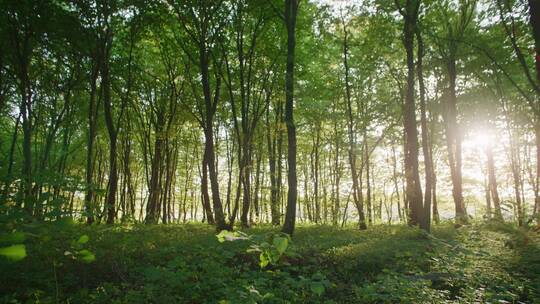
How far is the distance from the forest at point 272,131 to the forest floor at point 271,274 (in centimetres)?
5

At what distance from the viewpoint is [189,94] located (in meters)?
20.4

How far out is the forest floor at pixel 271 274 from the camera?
17.1 feet

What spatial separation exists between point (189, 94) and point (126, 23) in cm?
631

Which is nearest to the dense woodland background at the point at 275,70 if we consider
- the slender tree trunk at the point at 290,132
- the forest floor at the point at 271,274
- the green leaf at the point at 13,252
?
the slender tree trunk at the point at 290,132

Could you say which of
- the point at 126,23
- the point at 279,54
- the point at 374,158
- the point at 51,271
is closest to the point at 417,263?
the point at 51,271

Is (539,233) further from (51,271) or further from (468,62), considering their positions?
(51,271)

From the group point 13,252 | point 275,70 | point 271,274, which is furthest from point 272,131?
point 13,252

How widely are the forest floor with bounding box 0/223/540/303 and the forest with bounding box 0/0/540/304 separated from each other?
5cm

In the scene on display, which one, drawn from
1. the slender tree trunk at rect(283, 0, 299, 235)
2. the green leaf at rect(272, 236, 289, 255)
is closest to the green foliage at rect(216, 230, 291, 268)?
the green leaf at rect(272, 236, 289, 255)

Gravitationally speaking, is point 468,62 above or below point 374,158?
above

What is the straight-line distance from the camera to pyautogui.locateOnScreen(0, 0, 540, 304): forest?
17.2ft

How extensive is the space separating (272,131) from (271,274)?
1206cm

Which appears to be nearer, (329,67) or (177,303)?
(177,303)

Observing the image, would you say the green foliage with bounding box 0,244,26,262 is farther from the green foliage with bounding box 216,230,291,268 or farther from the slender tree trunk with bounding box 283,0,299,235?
the slender tree trunk with bounding box 283,0,299,235
